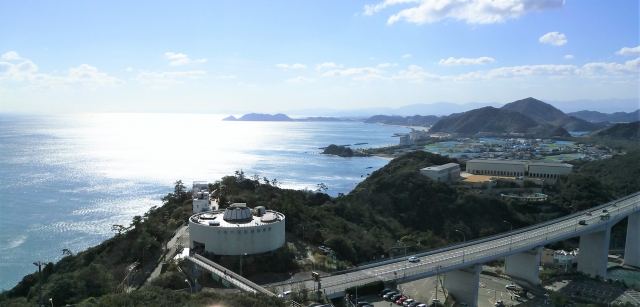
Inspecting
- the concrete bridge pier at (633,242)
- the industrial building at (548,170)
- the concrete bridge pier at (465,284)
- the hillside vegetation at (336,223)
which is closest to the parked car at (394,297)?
the hillside vegetation at (336,223)

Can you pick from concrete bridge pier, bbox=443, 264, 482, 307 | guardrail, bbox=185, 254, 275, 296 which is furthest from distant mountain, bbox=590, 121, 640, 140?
guardrail, bbox=185, 254, 275, 296

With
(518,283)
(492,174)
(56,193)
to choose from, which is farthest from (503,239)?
(56,193)

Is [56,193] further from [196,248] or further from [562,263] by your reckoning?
[562,263]

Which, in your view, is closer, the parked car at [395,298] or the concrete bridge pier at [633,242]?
the parked car at [395,298]

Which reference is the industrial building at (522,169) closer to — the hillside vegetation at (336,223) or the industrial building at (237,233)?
the hillside vegetation at (336,223)

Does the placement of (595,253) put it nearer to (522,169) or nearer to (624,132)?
(522,169)
